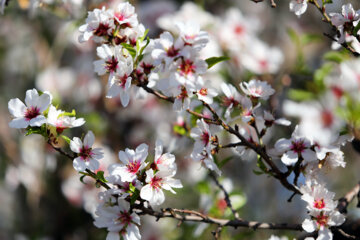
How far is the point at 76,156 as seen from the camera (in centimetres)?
104

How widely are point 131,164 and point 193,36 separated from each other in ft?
0.99

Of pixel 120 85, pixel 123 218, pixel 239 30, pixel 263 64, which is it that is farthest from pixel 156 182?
pixel 239 30

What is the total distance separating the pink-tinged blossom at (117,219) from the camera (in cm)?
103

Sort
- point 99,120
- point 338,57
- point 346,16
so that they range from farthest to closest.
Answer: point 99,120 < point 338,57 < point 346,16

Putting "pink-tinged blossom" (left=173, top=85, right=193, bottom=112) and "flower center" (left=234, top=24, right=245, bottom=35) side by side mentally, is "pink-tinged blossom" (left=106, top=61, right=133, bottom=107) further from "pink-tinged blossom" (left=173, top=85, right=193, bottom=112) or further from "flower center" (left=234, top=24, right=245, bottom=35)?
"flower center" (left=234, top=24, right=245, bottom=35)

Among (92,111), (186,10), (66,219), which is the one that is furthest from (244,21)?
(66,219)

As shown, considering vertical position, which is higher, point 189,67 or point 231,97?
point 189,67

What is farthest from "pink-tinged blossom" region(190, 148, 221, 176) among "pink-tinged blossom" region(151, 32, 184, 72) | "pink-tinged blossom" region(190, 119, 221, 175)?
"pink-tinged blossom" region(151, 32, 184, 72)

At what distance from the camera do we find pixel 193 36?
0.94 m

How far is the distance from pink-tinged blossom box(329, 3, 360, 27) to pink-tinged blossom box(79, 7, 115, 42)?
0.50m

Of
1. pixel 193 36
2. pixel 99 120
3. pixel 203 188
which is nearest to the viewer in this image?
pixel 193 36

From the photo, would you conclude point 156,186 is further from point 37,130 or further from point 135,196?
point 37,130

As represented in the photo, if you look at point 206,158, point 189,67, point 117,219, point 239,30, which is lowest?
point 239,30

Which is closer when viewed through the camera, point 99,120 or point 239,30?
point 239,30
